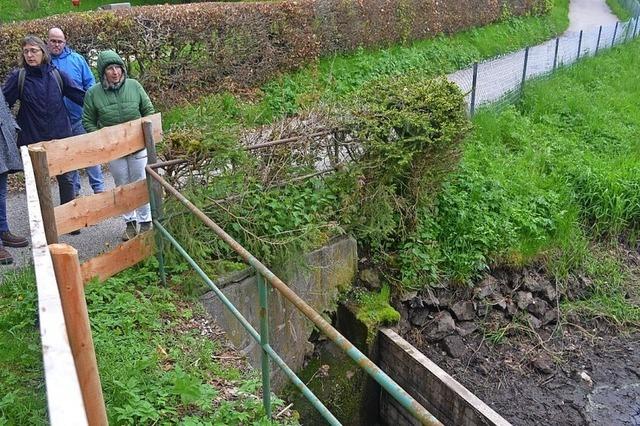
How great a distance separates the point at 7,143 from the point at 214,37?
5156 millimetres

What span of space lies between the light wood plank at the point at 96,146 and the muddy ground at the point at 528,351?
366 cm

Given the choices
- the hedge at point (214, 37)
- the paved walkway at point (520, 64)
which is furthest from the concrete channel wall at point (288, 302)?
the hedge at point (214, 37)

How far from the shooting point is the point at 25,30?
793cm

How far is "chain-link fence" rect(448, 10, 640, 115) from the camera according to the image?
11305 mm

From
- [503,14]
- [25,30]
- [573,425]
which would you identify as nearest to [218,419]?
[573,425]

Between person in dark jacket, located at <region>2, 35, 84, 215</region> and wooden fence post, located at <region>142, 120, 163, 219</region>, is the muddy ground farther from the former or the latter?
person in dark jacket, located at <region>2, 35, 84, 215</region>

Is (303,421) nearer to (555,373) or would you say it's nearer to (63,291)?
(555,373)

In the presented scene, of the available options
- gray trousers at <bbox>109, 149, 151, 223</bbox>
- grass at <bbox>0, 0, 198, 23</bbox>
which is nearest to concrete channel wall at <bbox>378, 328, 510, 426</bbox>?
gray trousers at <bbox>109, 149, 151, 223</bbox>

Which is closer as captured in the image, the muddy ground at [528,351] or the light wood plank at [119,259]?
the light wood plank at [119,259]

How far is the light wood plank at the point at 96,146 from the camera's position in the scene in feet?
14.5

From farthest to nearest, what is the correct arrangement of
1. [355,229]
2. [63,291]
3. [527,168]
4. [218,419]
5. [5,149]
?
1. [527,168]
2. [355,229]
3. [5,149]
4. [218,419]
5. [63,291]

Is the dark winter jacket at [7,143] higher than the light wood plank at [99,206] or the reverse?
higher

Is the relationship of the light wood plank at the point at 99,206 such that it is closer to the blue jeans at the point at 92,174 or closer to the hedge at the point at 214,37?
the blue jeans at the point at 92,174

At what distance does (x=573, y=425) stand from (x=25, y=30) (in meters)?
8.13
